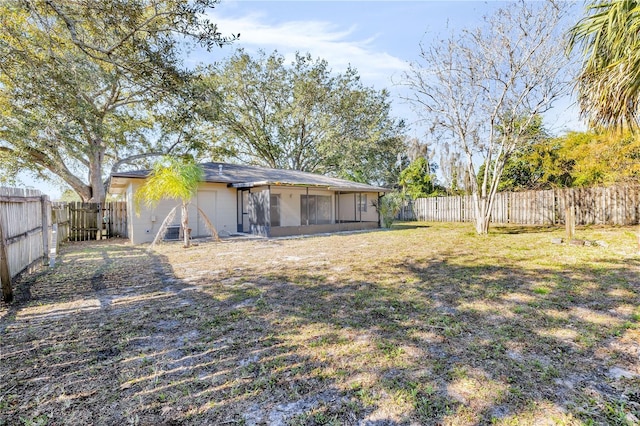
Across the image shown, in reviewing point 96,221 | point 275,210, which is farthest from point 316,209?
point 96,221

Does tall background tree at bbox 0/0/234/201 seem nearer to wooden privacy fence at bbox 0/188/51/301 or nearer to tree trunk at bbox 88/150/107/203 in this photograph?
wooden privacy fence at bbox 0/188/51/301

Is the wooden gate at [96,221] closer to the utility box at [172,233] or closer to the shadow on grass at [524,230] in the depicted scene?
the utility box at [172,233]

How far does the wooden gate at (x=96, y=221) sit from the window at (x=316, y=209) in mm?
7883

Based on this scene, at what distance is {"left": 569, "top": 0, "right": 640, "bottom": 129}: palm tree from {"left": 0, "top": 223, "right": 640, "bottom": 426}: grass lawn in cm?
269

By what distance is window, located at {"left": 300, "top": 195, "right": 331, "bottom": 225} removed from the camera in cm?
1545

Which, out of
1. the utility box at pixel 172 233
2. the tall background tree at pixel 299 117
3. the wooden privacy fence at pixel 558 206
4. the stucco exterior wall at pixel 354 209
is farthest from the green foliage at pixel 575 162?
the utility box at pixel 172 233

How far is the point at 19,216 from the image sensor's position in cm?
525

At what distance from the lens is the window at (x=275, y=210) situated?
14.4m

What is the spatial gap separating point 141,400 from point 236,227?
12.2 metres

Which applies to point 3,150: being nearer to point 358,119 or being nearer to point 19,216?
point 19,216

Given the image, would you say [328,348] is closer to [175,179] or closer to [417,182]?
[175,179]

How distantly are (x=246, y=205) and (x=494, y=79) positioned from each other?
10.8m

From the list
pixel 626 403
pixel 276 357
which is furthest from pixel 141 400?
pixel 626 403

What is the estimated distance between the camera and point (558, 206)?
1453cm
